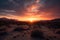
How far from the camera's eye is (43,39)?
23734 millimetres

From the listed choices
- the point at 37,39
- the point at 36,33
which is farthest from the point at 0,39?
the point at 36,33

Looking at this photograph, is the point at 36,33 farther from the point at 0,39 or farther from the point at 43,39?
the point at 0,39

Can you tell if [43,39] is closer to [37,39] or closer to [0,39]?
[37,39]

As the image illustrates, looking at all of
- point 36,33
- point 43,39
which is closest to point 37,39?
point 43,39

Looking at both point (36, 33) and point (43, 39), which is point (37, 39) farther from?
point (36, 33)

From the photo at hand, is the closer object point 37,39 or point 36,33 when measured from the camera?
point 37,39

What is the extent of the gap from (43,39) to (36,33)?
434 centimetres

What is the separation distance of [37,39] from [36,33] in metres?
4.57

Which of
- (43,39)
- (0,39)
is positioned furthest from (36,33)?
(0,39)

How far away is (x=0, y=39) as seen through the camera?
22.9 metres

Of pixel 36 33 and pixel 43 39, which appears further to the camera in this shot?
pixel 36 33

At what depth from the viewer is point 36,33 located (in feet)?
91.6

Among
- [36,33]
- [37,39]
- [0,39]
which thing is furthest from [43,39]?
[0,39]
